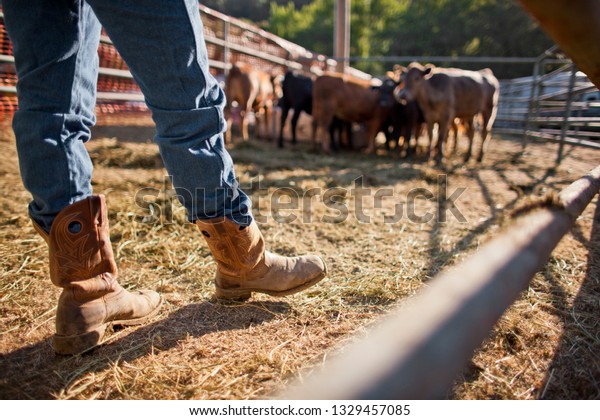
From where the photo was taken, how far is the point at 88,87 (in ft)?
4.07

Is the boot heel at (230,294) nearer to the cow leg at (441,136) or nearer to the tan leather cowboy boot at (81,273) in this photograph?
the tan leather cowboy boot at (81,273)

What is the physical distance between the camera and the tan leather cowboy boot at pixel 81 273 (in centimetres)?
116

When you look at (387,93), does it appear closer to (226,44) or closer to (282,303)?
(226,44)

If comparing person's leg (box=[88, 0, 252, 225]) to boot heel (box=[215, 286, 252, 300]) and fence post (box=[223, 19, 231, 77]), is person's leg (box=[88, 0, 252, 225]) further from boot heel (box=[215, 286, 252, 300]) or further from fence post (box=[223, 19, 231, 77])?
fence post (box=[223, 19, 231, 77])

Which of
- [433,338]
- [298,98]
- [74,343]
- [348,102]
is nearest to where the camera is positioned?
[433,338]

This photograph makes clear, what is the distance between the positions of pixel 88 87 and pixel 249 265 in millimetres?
770

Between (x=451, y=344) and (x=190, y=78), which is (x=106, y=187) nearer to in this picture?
(x=190, y=78)

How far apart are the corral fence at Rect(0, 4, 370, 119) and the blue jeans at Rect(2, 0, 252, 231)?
3.08 meters

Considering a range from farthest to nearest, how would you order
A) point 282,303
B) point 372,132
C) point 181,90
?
point 372,132 < point 282,303 < point 181,90

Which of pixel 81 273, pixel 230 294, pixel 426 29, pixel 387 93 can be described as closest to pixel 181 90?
pixel 81 273

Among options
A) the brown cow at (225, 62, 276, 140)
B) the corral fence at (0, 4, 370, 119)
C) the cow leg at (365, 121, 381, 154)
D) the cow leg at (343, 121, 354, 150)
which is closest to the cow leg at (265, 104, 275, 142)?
the brown cow at (225, 62, 276, 140)

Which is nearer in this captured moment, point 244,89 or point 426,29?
point 244,89

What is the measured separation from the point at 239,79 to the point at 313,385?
703 centimetres

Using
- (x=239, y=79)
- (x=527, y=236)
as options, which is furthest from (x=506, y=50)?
(x=527, y=236)
